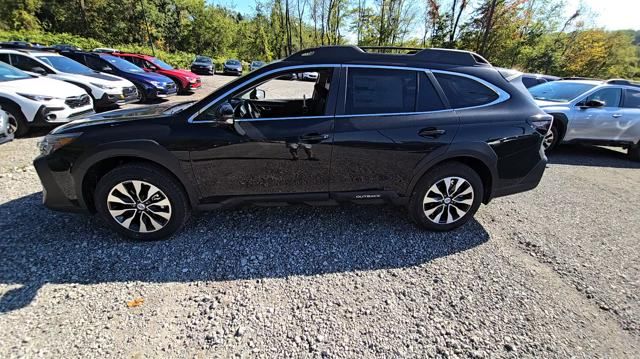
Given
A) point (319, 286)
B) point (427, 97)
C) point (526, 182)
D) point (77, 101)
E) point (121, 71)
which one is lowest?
point (319, 286)

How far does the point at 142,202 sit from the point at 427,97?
2846 millimetres

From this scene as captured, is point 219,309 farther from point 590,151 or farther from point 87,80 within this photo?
point 590,151

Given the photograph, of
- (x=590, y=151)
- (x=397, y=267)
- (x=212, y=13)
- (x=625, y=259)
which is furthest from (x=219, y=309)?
(x=212, y=13)

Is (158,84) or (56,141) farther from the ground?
(158,84)

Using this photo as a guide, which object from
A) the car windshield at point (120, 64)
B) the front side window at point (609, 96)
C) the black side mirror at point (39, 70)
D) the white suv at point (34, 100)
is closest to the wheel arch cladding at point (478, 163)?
the front side window at point (609, 96)

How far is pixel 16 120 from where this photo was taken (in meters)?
5.47

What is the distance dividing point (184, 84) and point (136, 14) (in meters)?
33.9

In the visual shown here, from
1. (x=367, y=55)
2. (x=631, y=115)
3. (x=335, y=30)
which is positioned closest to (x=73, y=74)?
(x=367, y=55)

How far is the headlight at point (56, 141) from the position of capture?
2615 millimetres

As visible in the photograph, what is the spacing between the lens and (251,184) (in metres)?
2.80

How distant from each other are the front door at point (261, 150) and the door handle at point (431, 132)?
88 centimetres

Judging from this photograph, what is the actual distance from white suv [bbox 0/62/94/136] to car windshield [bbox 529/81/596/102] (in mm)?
10034

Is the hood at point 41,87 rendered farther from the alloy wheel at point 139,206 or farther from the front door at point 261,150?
the front door at point 261,150

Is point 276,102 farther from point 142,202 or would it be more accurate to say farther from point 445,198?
point 445,198
